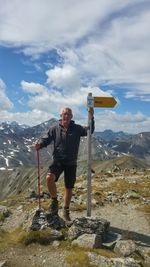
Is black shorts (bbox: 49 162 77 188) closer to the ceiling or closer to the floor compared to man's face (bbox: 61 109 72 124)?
closer to the floor

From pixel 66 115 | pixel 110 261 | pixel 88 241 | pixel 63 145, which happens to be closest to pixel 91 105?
pixel 66 115

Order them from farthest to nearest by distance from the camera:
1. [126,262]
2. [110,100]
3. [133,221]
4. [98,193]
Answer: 1. [98,193]
2. [133,221]
3. [110,100]
4. [126,262]

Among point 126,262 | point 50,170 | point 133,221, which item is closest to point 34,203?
point 133,221

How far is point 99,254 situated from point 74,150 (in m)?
4.63

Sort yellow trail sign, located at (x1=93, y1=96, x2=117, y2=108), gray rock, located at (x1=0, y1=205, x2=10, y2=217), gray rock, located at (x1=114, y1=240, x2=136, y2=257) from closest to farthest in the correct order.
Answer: gray rock, located at (x1=114, y1=240, x2=136, y2=257) < yellow trail sign, located at (x1=93, y1=96, x2=117, y2=108) < gray rock, located at (x1=0, y1=205, x2=10, y2=217)

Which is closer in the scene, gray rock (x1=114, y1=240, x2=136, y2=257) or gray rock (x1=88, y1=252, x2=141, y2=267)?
gray rock (x1=88, y1=252, x2=141, y2=267)

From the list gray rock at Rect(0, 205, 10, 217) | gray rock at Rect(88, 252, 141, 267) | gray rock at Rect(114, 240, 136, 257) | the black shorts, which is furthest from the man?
gray rock at Rect(0, 205, 10, 217)

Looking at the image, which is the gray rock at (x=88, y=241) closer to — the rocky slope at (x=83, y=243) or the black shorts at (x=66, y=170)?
the rocky slope at (x=83, y=243)

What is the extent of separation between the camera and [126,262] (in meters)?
12.1

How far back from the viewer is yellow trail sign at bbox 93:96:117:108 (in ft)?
55.8

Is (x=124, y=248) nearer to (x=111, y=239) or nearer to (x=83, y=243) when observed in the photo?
(x=83, y=243)

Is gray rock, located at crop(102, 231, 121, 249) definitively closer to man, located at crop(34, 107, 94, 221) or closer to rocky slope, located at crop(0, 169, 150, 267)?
rocky slope, located at crop(0, 169, 150, 267)

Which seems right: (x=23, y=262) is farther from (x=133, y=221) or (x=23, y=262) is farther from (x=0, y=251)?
(x=133, y=221)

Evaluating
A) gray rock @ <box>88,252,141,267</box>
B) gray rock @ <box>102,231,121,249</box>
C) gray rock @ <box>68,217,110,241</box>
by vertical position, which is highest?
gray rock @ <box>68,217,110,241</box>
